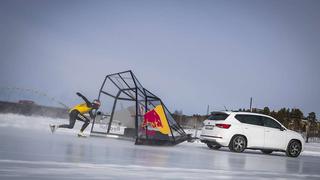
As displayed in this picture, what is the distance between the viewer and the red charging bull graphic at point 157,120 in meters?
15.9

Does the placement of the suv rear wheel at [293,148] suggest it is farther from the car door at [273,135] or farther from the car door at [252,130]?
the car door at [252,130]

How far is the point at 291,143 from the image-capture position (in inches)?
682

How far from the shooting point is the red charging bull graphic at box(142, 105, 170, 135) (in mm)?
15891

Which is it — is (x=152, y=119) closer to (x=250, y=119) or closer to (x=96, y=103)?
(x=96, y=103)

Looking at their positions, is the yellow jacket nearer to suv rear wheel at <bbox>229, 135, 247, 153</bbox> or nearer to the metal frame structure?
the metal frame structure

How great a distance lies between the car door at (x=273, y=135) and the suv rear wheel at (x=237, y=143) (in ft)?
3.19

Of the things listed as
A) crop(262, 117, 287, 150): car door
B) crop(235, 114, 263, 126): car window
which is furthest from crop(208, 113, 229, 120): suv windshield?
crop(262, 117, 287, 150): car door

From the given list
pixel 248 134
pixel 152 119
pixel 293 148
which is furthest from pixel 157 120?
pixel 293 148

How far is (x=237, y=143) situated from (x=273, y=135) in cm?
165

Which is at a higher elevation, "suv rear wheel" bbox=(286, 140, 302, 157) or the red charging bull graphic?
the red charging bull graphic

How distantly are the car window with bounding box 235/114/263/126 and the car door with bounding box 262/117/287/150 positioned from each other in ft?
0.72

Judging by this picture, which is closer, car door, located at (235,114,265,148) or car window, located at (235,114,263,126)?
car door, located at (235,114,265,148)

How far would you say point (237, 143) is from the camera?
16391 millimetres

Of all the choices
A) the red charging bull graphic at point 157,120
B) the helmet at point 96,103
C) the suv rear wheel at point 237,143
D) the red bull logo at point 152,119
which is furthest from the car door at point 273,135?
the helmet at point 96,103
